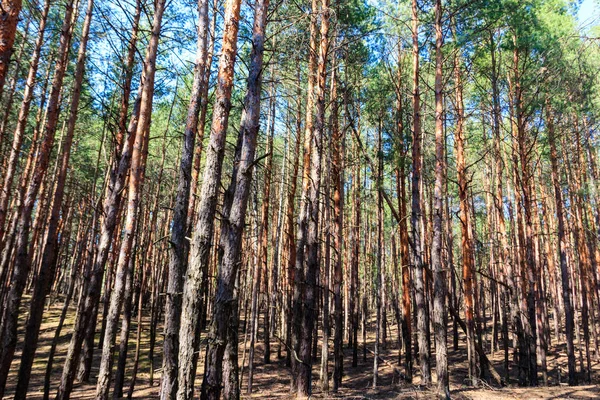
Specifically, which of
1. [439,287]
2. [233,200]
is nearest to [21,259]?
[233,200]

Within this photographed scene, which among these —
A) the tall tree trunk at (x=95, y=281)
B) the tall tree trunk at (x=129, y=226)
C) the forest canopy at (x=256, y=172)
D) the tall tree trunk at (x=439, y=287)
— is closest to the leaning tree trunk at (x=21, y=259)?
the forest canopy at (x=256, y=172)

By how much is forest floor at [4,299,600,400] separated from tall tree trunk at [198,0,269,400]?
4.03 m

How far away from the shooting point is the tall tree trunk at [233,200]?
4.78 metres

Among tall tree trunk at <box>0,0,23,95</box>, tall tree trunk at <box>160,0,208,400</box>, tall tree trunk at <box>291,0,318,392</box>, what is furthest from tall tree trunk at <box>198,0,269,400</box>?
tall tree trunk at <box>291,0,318,392</box>

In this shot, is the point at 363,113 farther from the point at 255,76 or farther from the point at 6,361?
the point at 6,361

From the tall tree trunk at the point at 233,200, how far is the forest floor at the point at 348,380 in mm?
4034

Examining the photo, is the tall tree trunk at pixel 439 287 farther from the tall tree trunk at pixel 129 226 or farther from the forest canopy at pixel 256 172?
the tall tree trunk at pixel 129 226

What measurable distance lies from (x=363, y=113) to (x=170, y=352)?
1167cm

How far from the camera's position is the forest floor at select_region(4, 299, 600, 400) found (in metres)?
8.22

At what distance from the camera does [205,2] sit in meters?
7.03

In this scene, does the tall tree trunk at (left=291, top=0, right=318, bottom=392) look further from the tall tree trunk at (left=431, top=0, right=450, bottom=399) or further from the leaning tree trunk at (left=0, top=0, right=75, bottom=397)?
the leaning tree trunk at (left=0, top=0, right=75, bottom=397)

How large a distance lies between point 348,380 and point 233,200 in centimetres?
1081

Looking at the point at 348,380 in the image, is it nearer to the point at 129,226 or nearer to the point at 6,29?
the point at 129,226

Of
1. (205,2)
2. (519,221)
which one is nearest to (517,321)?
(519,221)
